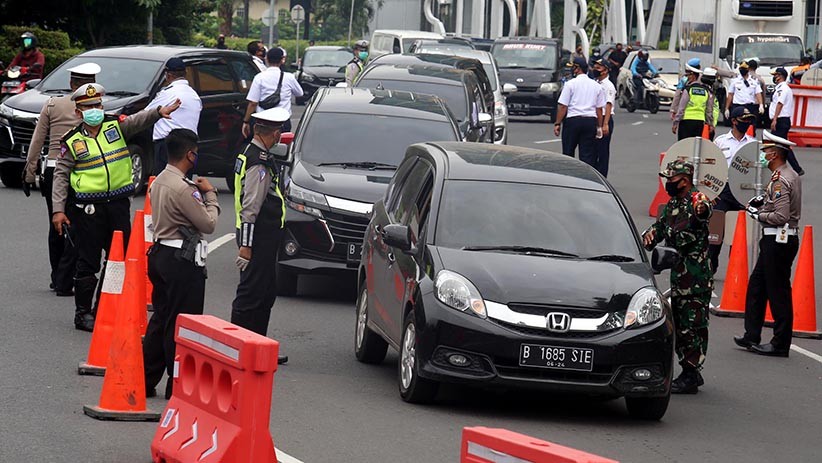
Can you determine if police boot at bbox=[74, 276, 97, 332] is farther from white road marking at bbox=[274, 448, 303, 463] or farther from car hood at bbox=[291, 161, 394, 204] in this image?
white road marking at bbox=[274, 448, 303, 463]

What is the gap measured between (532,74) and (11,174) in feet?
70.0

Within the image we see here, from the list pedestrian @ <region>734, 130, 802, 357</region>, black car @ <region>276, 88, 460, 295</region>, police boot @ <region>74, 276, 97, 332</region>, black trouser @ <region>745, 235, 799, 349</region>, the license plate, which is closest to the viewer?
the license plate

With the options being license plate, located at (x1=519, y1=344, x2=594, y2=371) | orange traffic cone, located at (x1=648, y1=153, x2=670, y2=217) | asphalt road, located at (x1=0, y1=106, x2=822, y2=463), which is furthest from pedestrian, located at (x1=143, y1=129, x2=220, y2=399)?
orange traffic cone, located at (x1=648, y1=153, x2=670, y2=217)

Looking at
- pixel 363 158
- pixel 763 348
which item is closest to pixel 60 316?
pixel 363 158

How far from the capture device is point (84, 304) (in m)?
11.4

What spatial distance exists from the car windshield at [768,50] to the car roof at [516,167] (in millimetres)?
31611

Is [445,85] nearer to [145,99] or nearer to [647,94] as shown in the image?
[145,99]

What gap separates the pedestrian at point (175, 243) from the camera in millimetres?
8828

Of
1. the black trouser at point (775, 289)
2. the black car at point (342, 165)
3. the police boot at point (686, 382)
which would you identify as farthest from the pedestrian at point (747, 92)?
the police boot at point (686, 382)

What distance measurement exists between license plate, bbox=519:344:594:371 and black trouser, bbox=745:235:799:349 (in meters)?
3.66

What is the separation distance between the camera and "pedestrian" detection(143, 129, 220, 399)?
8.83 metres

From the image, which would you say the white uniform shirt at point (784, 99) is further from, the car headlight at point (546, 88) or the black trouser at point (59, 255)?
the black trouser at point (59, 255)

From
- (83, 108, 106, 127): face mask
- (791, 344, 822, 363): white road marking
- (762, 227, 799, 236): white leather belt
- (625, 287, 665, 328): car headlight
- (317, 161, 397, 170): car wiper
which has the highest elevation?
(83, 108, 106, 127): face mask

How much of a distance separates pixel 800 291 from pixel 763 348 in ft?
4.39
